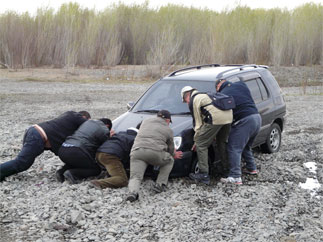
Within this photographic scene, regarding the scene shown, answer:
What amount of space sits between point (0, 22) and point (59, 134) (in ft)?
Answer: 72.7

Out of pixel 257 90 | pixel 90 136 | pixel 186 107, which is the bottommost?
pixel 90 136

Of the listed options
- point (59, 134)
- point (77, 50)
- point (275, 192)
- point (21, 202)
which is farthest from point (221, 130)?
point (77, 50)

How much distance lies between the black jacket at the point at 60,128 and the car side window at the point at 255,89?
3100 mm

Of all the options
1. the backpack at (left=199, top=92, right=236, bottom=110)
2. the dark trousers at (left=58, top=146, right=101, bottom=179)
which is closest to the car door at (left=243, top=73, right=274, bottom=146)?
the backpack at (left=199, top=92, right=236, bottom=110)

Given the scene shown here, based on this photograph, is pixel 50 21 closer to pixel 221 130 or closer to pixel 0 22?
pixel 0 22

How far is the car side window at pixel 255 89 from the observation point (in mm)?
9016

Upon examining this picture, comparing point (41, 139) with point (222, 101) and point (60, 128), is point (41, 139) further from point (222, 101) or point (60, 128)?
point (222, 101)

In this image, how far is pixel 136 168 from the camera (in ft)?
22.8

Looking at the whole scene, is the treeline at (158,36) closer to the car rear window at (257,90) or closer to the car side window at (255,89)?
the car rear window at (257,90)

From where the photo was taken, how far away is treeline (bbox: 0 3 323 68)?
91.0 ft

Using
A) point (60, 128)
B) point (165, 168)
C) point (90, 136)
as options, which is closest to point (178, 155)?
point (165, 168)

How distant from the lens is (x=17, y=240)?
18.2ft

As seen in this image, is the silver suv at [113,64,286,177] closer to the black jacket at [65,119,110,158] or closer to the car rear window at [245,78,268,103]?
the car rear window at [245,78,268,103]

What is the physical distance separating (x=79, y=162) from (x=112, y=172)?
0.52 m
